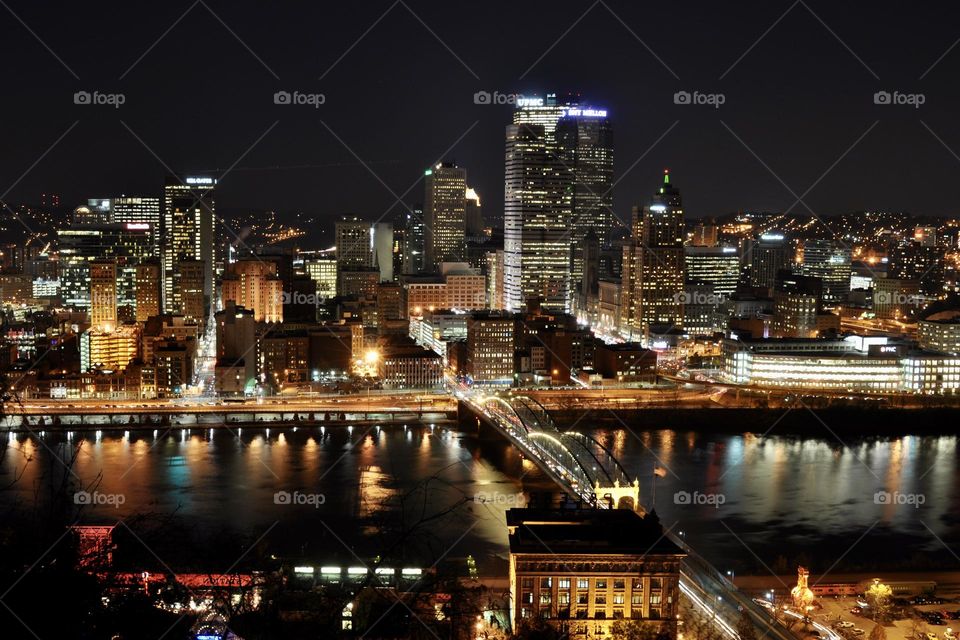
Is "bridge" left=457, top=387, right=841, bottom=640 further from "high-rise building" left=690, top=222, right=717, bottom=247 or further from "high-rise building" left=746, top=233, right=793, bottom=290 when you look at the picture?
"high-rise building" left=690, top=222, right=717, bottom=247

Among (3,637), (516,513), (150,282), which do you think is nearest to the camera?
(3,637)

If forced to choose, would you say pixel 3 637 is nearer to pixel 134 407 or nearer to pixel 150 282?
pixel 134 407

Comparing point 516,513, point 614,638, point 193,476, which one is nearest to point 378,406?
point 193,476

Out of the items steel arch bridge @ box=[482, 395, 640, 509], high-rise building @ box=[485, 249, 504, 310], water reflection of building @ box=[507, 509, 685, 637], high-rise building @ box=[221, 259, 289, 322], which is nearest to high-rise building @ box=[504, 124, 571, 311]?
high-rise building @ box=[485, 249, 504, 310]

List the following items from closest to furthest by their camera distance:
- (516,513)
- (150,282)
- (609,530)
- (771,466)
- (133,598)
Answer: (133,598) → (609,530) → (516,513) → (771,466) → (150,282)
